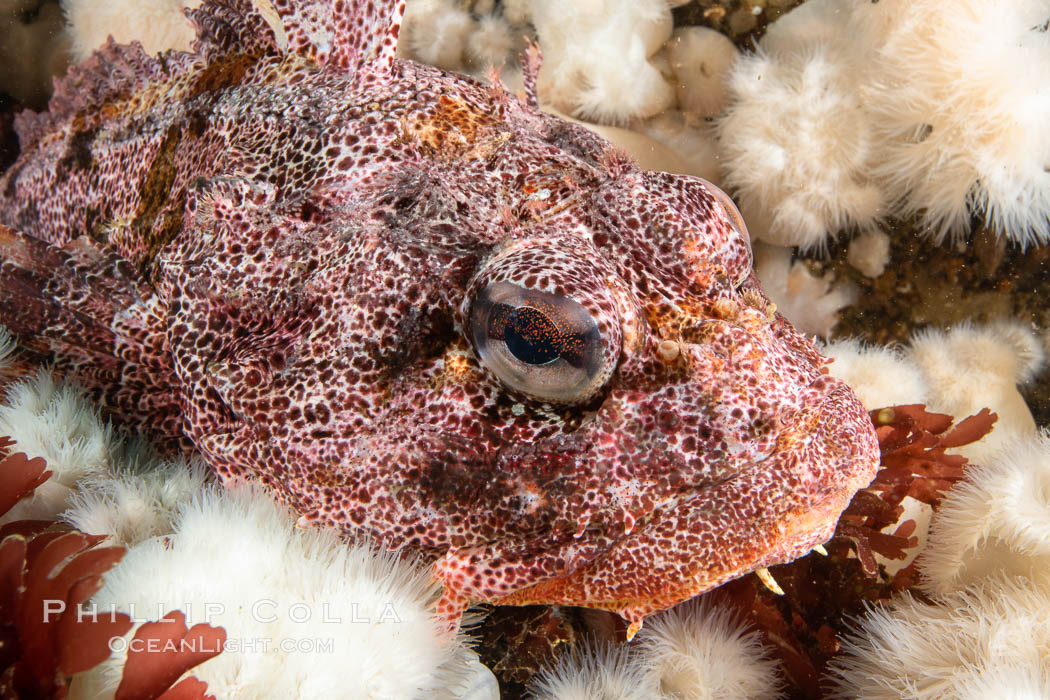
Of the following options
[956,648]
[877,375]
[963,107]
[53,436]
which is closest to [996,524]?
[956,648]

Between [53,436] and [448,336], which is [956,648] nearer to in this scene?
[448,336]

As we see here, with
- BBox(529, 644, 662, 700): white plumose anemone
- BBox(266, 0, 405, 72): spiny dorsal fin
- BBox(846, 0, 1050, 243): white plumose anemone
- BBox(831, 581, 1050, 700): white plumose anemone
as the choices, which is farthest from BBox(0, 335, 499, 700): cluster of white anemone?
BBox(846, 0, 1050, 243): white plumose anemone

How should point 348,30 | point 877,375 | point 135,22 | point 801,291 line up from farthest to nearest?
point 135,22
point 801,291
point 877,375
point 348,30

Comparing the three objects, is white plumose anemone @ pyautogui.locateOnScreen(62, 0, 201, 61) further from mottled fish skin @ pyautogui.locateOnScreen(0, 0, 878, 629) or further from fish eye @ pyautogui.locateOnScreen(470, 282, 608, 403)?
fish eye @ pyautogui.locateOnScreen(470, 282, 608, 403)

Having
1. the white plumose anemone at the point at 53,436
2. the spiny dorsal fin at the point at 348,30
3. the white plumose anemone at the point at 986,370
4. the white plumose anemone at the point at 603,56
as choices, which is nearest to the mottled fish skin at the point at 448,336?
the spiny dorsal fin at the point at 348,30

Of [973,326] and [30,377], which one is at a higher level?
[30,377]

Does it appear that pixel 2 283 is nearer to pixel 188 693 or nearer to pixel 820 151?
pixel 188 693

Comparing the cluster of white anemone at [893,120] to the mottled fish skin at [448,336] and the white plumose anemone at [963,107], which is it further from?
the mottled fish skin at [448,336]

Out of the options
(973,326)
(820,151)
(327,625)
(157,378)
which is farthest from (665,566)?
(973,326)
